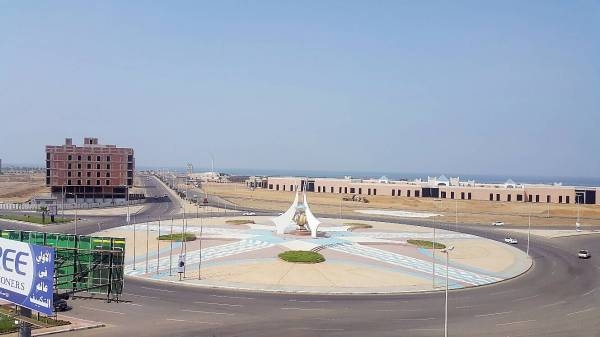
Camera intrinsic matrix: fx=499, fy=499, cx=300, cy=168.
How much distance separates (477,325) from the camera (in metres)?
38.3

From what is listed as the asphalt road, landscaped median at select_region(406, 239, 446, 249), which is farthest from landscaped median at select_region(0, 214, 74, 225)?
landscaped median at select_region(406, 239, 446, 249)

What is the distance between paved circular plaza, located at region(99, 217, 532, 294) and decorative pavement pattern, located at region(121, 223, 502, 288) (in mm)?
105

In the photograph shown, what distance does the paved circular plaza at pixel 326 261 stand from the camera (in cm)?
5250

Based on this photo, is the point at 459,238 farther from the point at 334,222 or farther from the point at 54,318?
the point at 54,318

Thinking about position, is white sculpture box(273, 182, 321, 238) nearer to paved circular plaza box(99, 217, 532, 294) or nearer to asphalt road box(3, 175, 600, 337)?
paved circular plaza box(99, 217, 532, 294)

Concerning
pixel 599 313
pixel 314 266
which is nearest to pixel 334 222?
pixel 314 266

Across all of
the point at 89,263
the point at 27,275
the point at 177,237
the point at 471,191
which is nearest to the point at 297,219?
the point at 177,237

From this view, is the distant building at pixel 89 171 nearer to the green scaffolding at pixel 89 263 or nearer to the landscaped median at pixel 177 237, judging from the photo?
the landscaped median at pixel 177 237

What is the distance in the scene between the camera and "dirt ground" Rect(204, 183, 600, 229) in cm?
12050

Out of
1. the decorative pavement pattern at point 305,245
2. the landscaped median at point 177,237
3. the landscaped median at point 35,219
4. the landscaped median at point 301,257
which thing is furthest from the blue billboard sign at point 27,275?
the landscaped median at point 35,219

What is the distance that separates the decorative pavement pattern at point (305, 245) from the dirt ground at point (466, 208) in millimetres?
34764

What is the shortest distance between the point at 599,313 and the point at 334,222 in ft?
222

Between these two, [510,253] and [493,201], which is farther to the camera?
[493,201]

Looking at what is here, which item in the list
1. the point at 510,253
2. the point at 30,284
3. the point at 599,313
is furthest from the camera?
the point at 510,253
